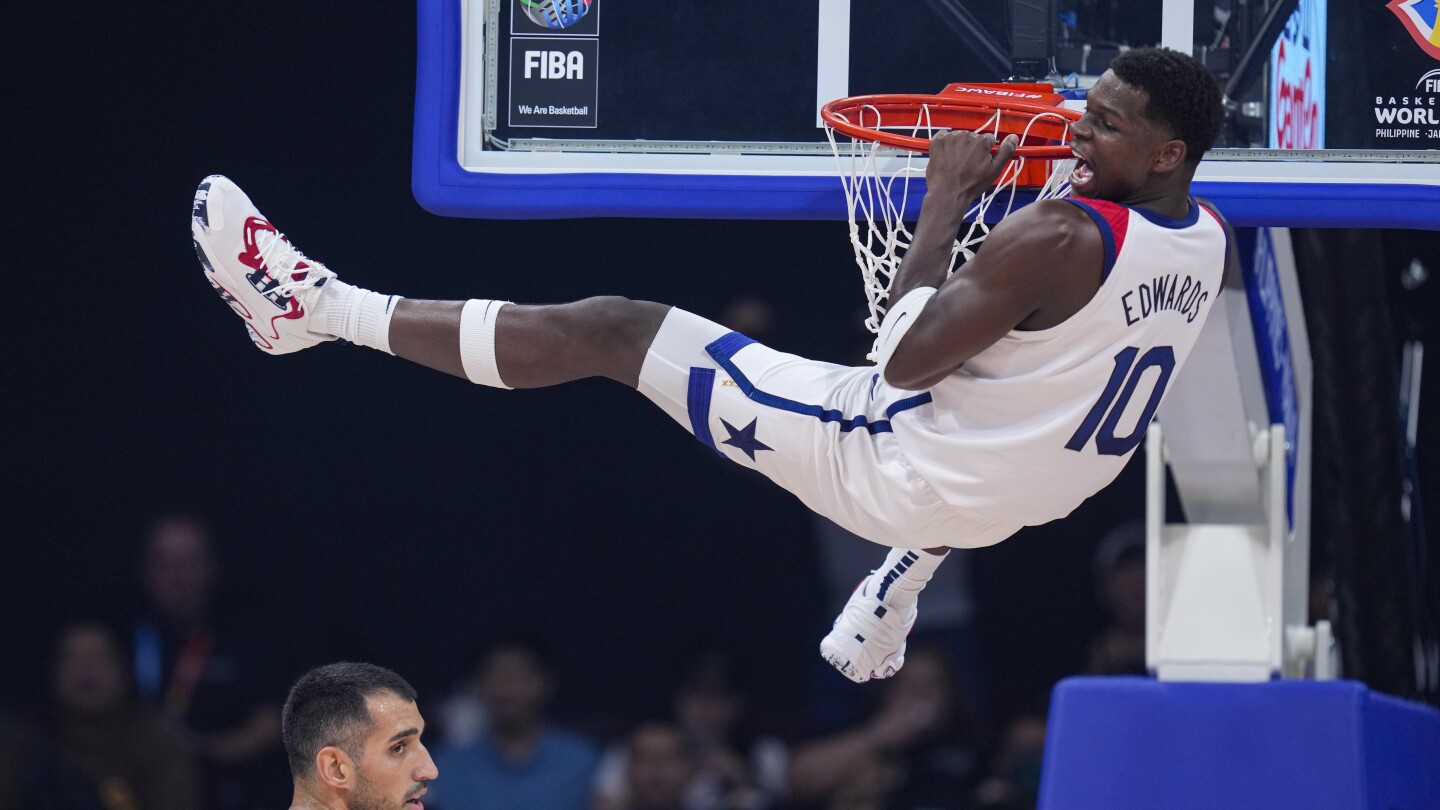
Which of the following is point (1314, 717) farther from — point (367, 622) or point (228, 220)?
point (367, 622)

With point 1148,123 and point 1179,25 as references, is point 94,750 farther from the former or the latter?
point 1148,123

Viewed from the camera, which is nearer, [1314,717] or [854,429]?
[854,429]

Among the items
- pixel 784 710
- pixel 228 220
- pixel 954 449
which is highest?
pixel 228 220

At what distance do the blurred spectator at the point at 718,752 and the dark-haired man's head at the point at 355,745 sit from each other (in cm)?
355

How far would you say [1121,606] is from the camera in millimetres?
7305

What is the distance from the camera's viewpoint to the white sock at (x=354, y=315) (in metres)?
3.69

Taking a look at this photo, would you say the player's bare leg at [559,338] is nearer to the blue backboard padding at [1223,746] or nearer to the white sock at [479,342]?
the white sock at [479,342]

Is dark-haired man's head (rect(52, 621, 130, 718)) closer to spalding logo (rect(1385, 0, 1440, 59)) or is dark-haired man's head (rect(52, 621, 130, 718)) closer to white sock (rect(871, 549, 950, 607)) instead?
white sock (rect(871, 549, 950, 607))

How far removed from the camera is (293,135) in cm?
768

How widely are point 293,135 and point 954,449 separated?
4879mm

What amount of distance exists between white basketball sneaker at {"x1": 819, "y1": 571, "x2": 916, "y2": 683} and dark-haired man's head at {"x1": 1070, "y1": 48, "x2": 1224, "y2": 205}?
112cm

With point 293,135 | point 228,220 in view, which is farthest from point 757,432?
point 293,135

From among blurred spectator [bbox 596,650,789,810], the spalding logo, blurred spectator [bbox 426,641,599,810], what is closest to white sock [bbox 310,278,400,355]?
the spalding logo

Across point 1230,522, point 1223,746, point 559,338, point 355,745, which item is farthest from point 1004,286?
point 1230,522
